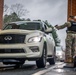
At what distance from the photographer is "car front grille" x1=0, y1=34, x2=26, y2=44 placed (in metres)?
10.1

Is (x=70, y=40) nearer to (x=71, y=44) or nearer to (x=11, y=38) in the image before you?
(x=71, y=44)

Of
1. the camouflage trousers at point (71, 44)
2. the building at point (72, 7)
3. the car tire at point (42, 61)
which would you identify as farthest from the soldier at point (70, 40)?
the building at point (72, 7)

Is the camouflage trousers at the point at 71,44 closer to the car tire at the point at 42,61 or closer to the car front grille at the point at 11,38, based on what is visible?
the car tire at the point at 42,61

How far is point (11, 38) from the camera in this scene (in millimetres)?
10109

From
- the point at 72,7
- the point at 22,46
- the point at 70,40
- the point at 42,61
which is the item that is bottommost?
the point at 42,61

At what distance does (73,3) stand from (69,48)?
2.37 meters

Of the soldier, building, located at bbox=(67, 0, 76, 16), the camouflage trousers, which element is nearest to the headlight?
the soldier

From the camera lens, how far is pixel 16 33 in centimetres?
1016

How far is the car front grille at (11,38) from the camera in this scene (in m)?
10.1

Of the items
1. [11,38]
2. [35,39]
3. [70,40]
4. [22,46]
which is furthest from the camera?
[70,40]

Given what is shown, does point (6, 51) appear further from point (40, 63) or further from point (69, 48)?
point (69, 48)

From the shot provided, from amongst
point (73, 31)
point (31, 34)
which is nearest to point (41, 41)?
point (31, 34)

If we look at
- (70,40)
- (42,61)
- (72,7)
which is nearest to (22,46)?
(42,61)

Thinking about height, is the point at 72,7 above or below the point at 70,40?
above
